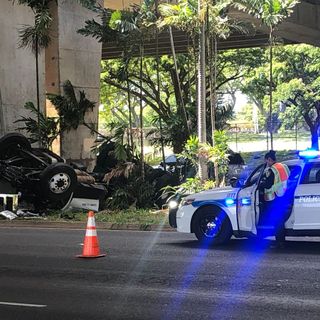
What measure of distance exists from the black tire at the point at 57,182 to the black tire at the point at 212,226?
20.2 ft

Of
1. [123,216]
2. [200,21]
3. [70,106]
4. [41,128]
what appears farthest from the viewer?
[70,106]

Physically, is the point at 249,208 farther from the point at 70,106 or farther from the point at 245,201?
the point at 70,106

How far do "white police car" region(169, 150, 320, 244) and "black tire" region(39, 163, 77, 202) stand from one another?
567 cm

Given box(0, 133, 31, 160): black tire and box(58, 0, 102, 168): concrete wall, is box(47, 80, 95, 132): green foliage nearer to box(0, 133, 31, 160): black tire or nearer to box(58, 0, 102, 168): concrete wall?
box(58, 0, 102, 168): concrete wall

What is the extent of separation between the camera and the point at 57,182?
631 inches

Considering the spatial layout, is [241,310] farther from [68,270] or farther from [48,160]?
[48,160]

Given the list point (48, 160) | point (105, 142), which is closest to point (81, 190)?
point (48, 160)

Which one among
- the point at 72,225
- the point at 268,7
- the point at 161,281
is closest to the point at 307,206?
Result: the point at 161,281

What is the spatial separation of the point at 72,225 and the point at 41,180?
170 cm

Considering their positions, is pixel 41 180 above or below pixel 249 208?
above

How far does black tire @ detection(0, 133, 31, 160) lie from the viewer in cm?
1673

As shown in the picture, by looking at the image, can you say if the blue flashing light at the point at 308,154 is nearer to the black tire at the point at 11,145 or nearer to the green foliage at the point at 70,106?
the black tire at the point at 11,145

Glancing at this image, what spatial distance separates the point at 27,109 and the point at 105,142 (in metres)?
3.43

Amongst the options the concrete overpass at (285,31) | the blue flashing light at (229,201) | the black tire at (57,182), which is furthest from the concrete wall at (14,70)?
the blue flashing light at (229,201)
